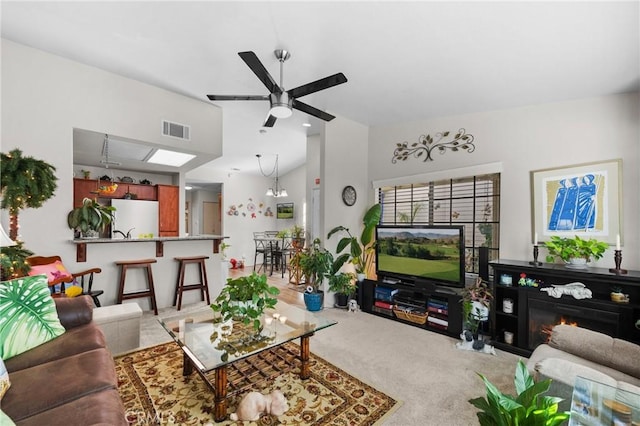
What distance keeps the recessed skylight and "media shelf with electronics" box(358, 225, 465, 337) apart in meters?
3.25

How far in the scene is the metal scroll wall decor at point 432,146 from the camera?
12.0 feet

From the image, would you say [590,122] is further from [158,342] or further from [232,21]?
[158,342]

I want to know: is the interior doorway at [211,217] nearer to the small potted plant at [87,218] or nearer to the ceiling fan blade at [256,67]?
the small potted plant at [87,218]

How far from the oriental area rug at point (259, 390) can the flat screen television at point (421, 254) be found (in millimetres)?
1789

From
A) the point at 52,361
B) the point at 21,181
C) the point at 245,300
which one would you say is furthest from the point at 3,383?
the point at 21,181

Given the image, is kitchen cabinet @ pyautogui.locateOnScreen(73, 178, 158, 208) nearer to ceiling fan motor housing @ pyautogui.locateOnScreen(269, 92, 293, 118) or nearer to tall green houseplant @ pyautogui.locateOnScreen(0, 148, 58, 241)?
tall green houseplant @ pyautogui.locateOnScreen(0, 148, 58, 241)

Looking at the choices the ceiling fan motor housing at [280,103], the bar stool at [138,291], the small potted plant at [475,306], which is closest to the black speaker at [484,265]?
the small potted plant at [475,306]

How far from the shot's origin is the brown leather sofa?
1175 mm

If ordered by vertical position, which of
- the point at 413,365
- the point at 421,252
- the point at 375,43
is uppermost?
the point at 375,43

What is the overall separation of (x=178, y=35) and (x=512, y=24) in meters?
2.78

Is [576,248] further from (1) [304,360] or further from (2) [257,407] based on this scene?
(2) [257,407]

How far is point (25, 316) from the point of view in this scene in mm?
1773

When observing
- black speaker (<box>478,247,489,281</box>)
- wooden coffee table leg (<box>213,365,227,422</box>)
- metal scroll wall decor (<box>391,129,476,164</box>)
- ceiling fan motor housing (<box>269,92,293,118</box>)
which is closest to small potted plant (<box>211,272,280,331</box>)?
wooden coffee table leg (<box>213,365,227,422</box>)

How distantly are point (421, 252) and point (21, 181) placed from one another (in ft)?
13.1
